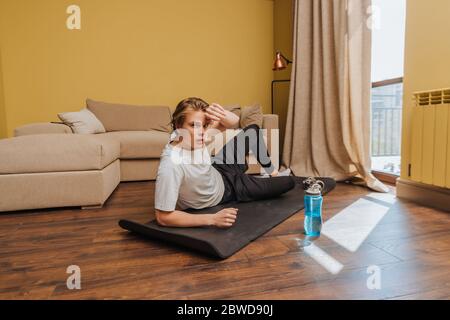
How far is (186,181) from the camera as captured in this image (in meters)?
1.56

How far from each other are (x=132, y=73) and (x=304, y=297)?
3.55 metres

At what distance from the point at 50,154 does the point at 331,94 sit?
224cm

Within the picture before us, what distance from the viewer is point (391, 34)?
2682 millimetres

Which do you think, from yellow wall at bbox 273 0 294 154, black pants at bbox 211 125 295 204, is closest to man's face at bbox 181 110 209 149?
black pants at bbox 211 125 295 204

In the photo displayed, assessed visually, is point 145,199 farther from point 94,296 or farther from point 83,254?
point 94,296

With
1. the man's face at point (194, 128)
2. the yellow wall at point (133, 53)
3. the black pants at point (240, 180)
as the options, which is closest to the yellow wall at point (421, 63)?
the black pants at point (240, 180)

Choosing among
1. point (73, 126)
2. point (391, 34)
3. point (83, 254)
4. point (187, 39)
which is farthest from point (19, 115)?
point (391, 34)

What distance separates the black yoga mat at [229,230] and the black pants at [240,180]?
0.05 metres

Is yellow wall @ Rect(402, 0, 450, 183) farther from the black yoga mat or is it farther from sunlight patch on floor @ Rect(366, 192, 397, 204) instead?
the black yoga mat

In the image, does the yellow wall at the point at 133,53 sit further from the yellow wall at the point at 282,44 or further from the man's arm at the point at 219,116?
the man's arm at the point at 219,116

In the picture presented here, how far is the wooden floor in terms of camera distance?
100cm

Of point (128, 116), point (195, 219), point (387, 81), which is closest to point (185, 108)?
point (195, 219)

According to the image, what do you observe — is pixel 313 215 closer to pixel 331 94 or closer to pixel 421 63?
pixel 421 63

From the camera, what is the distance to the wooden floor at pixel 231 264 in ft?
3.28
